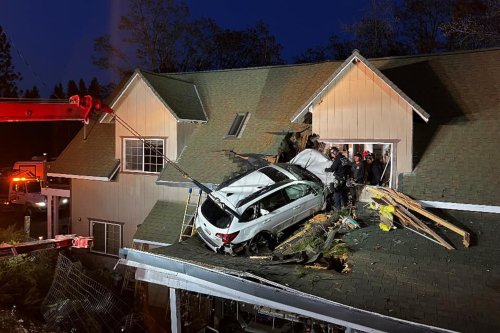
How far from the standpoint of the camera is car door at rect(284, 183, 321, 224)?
40.4 ft

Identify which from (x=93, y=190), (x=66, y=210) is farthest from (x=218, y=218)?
(x=66, y=210)

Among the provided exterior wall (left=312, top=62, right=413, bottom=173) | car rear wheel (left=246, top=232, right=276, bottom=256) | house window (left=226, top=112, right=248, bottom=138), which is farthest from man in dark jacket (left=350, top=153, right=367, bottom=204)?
house window (left=226, top=112, right=248, bottom=138)

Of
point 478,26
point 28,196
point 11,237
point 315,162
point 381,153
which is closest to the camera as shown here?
point 315,162

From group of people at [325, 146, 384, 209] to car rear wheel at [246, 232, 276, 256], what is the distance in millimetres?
2602

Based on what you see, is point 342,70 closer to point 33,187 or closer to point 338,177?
point 338,177

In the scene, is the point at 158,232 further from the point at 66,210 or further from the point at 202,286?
the point at 66,210

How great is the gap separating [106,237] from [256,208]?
9609mm

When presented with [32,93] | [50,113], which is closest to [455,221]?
[50,113]

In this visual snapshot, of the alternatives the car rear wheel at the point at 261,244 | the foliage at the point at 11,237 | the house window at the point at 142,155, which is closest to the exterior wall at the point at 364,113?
the car rear wheel at the point at 261,244

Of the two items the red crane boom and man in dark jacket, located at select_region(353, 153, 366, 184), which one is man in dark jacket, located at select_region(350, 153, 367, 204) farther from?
the red crane boom

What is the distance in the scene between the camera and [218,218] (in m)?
11.5

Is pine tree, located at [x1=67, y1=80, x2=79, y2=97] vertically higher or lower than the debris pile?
higher

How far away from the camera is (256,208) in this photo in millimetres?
11555

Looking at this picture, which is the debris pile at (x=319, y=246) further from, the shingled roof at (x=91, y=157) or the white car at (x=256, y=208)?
the shingled roof at (x=91, y=157)
